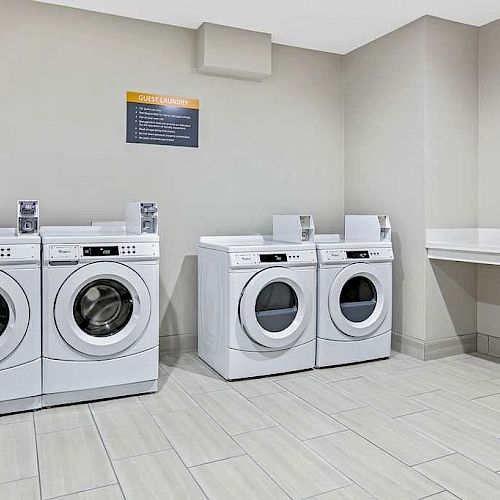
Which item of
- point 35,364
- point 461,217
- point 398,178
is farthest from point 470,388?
point 35,364

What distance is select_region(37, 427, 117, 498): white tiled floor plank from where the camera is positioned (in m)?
2.06

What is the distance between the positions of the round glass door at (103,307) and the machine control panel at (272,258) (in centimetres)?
72

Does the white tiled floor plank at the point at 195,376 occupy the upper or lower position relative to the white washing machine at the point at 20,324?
lower

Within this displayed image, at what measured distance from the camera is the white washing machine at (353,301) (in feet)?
12.0

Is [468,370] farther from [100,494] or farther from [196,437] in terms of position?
[100,494]

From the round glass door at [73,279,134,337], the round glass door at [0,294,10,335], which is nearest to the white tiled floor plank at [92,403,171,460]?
the round glass door at [73,279,134,337]

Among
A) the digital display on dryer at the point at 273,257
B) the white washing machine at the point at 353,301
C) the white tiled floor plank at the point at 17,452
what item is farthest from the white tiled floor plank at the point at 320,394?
the white tiled floor plank at the point at 17,452

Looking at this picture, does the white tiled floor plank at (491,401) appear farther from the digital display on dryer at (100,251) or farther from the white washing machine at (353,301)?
the digital display on dryer at (100,251)

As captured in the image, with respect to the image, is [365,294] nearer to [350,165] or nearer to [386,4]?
Answer: [350,165]

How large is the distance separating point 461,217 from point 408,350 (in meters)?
1.09

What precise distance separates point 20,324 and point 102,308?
47 centimetres

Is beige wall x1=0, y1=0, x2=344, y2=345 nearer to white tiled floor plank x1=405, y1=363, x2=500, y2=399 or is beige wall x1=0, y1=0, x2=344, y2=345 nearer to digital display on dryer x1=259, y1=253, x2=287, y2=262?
digital display on dryer x1=259, y1=253, x2=287, y2=262

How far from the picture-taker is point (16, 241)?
280cm

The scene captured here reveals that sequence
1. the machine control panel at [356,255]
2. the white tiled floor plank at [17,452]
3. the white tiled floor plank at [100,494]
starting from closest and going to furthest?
the white tiled floor plank at [100,494]
the white tiled floor plank at [17,452]
the machine control panel at [356,255]
